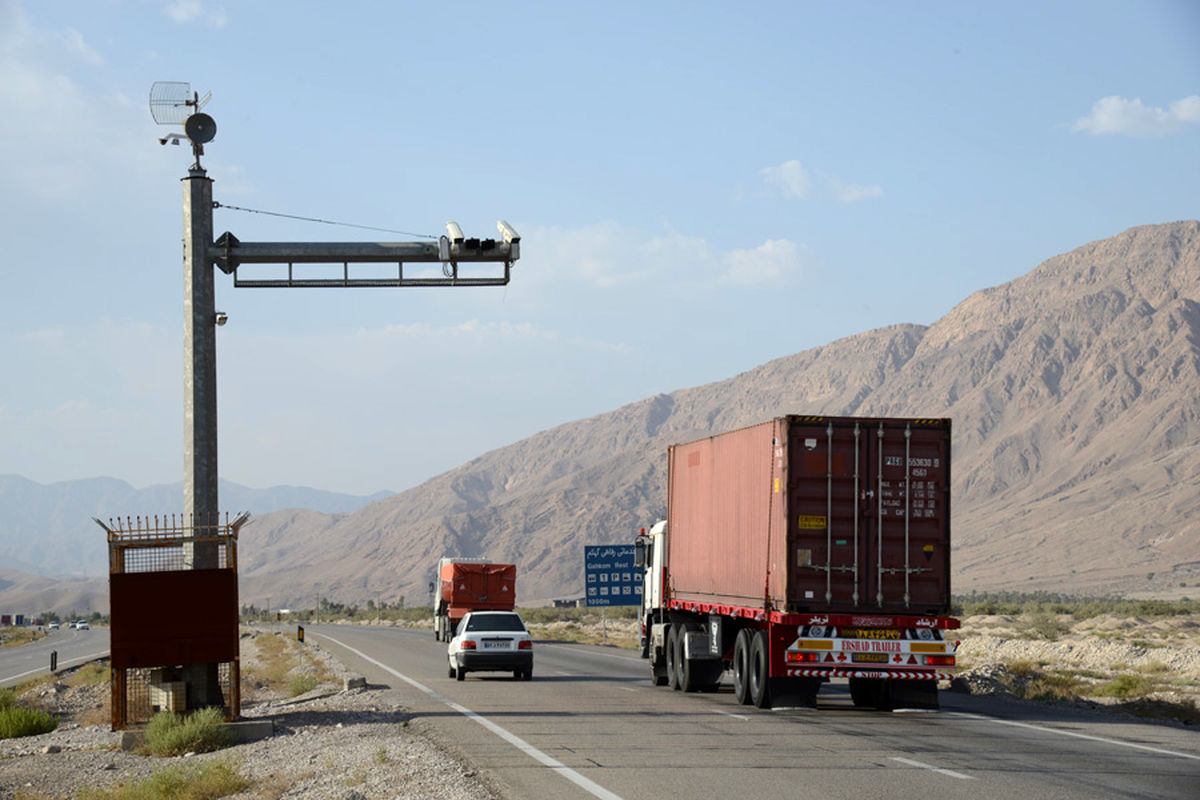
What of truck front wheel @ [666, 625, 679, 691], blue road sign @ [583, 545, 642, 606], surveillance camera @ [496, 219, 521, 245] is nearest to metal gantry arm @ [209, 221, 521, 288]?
surveillance camera @ [496, 219, 521, 245]

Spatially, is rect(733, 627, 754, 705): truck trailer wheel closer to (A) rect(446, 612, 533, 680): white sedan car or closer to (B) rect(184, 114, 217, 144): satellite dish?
(A) rect(446, 612, 533, 680): white sedan car

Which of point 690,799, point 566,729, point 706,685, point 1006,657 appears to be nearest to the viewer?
point 690,799

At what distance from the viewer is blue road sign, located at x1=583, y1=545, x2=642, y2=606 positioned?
1858 inches

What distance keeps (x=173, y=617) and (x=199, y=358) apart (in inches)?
163

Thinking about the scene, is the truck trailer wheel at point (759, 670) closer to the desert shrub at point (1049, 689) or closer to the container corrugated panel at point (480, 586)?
the desert shrub at point (1049, 689)

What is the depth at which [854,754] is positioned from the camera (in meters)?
14.5

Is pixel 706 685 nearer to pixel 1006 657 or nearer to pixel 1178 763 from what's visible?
pixel 1178 763

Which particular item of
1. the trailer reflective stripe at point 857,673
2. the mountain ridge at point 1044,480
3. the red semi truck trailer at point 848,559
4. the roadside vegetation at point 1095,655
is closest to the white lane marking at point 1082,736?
the red semi truck trailer at point 848,559

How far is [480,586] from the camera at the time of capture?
47.8 m

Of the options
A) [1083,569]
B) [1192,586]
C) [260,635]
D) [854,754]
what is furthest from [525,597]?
[854,754]

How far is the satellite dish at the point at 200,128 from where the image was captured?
835 inches

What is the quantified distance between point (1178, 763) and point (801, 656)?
5956 mm

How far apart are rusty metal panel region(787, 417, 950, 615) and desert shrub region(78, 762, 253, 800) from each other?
8.18 m

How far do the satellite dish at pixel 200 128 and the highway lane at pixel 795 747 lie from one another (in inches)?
371
